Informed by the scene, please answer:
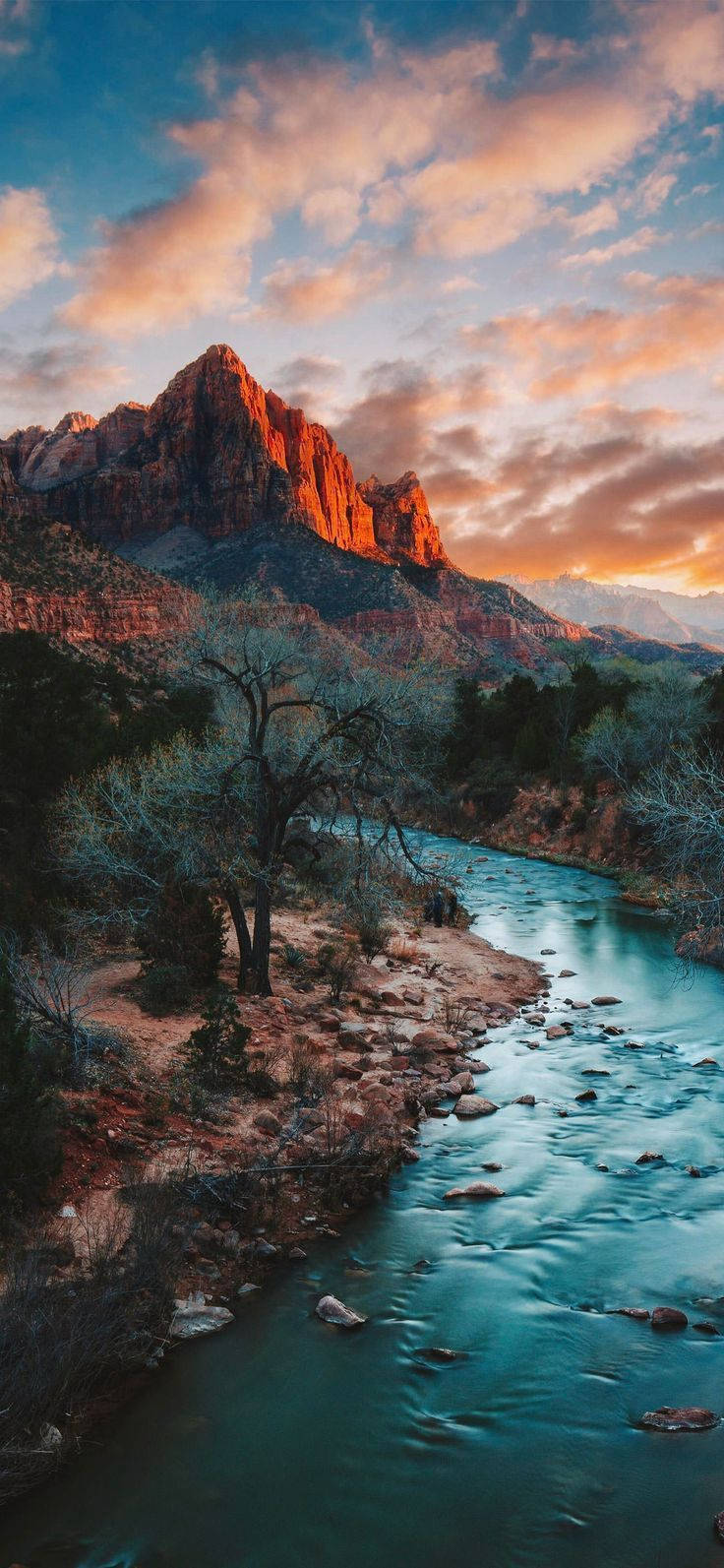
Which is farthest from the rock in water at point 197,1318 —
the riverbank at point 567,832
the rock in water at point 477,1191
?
the riverbank at point 567,832

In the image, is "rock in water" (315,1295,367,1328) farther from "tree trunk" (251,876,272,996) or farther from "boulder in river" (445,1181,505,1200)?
"tree trunk" (251,876,272,996)

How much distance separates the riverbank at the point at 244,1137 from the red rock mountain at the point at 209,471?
12179 cm

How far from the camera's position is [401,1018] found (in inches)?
551

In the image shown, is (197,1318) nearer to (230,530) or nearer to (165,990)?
(165,990)

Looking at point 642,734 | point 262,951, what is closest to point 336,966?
point 262,951

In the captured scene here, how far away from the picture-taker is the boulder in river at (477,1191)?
8.83 m

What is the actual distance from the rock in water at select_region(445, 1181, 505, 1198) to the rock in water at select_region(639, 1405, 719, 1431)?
3240mm

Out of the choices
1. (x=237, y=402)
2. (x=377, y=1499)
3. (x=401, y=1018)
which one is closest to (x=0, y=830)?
(x=401, y=1018)

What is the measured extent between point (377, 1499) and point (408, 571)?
14016 cm

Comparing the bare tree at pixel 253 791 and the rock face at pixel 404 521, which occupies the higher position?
the rock face at pixel 404 521

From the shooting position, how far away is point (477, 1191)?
888 centimetres

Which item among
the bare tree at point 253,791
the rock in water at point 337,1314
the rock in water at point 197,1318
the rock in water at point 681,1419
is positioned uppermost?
the bare tree at point 253,791

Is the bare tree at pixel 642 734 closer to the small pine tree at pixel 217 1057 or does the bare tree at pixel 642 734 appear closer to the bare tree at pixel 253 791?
the bare tree at pixel 253 791

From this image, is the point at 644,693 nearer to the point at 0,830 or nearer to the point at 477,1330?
the point at 0,830
